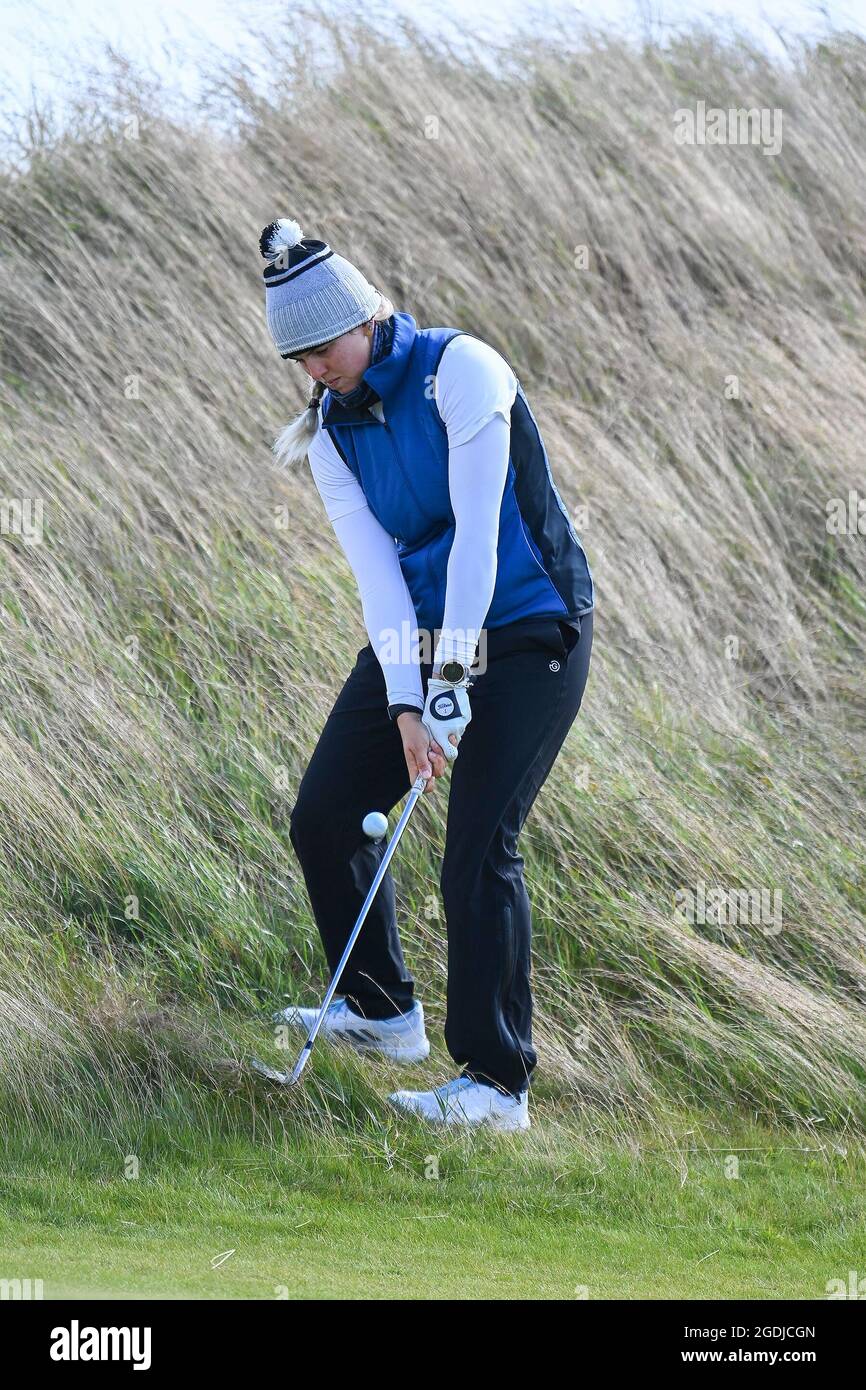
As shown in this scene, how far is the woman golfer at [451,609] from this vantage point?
152 inches

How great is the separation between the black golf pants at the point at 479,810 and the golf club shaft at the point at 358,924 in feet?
0.33

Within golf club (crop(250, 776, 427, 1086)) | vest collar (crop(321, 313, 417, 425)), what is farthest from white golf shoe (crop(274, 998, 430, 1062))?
vest collar (crop(321, 313, 417, 425))

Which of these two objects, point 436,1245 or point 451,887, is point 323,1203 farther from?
point 451,887

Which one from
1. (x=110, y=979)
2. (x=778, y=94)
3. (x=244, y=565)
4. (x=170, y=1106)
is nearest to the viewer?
(x=170, y=1106)

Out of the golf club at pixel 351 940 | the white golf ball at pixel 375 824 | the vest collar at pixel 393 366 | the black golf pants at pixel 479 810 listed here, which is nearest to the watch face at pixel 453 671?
the black golf pants at pixel 479 810

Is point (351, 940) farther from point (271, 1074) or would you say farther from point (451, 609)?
point (451, 609)

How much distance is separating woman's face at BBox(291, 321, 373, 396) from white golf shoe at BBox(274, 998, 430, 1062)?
1.91m

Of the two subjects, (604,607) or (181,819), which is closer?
(181,819)

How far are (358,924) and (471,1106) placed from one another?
610 millimetres

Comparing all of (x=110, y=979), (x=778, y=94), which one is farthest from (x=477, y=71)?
(x=110, y=979)

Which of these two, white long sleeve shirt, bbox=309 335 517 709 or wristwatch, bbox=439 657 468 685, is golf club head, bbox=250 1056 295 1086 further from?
wristwatch, bbox=439 657 468 685

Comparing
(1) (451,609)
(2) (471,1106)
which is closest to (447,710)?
(1) (451,609)

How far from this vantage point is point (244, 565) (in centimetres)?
693
